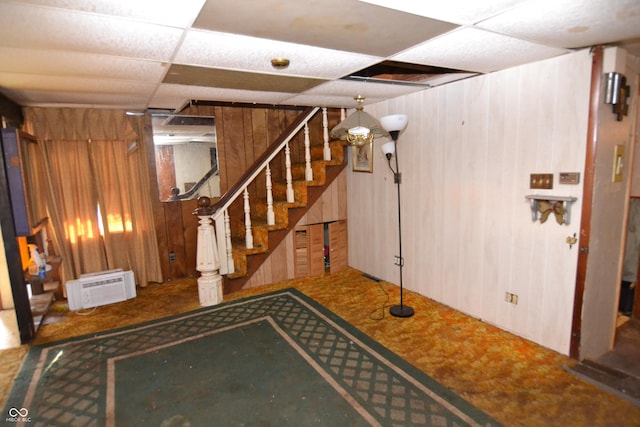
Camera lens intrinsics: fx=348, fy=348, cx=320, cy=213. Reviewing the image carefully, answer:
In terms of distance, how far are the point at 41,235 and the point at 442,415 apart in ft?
13.3

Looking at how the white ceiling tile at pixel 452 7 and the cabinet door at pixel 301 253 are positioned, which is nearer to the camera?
the white ceiling tile at pixel 452 7

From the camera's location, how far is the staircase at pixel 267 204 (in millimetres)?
3713

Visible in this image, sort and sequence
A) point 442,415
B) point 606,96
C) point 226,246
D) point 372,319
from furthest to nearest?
1. point 226,246
2. point 372,319
3. point 606,96
4. point 442,415

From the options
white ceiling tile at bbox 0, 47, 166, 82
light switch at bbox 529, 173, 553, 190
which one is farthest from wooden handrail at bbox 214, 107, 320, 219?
light switch at bbox 529, 173, 553, 190

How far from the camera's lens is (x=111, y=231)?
13.1ft

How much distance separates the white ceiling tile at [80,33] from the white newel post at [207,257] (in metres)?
1.73

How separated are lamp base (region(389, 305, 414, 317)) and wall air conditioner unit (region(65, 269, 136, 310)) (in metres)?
2.80

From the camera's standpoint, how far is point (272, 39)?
1855 mm

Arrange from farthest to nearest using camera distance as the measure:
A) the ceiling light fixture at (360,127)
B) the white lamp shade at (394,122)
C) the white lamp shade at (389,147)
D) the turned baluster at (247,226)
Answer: the turned baluster at (247,226) < the white lamp shade at (389,147) < the white lamp shade at (394,122) < the ceiling light fixture at (360,127)

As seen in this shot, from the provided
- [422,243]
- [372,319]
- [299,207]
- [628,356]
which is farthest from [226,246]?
[628,356]

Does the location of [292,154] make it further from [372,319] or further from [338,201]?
[372,319]

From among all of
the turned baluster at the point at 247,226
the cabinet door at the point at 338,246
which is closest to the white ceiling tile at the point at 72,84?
the turned baluster at the point at 247,226

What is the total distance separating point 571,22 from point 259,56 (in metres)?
1.65

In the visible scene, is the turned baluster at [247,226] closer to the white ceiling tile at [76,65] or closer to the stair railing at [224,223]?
the stair railing at [224,223]
